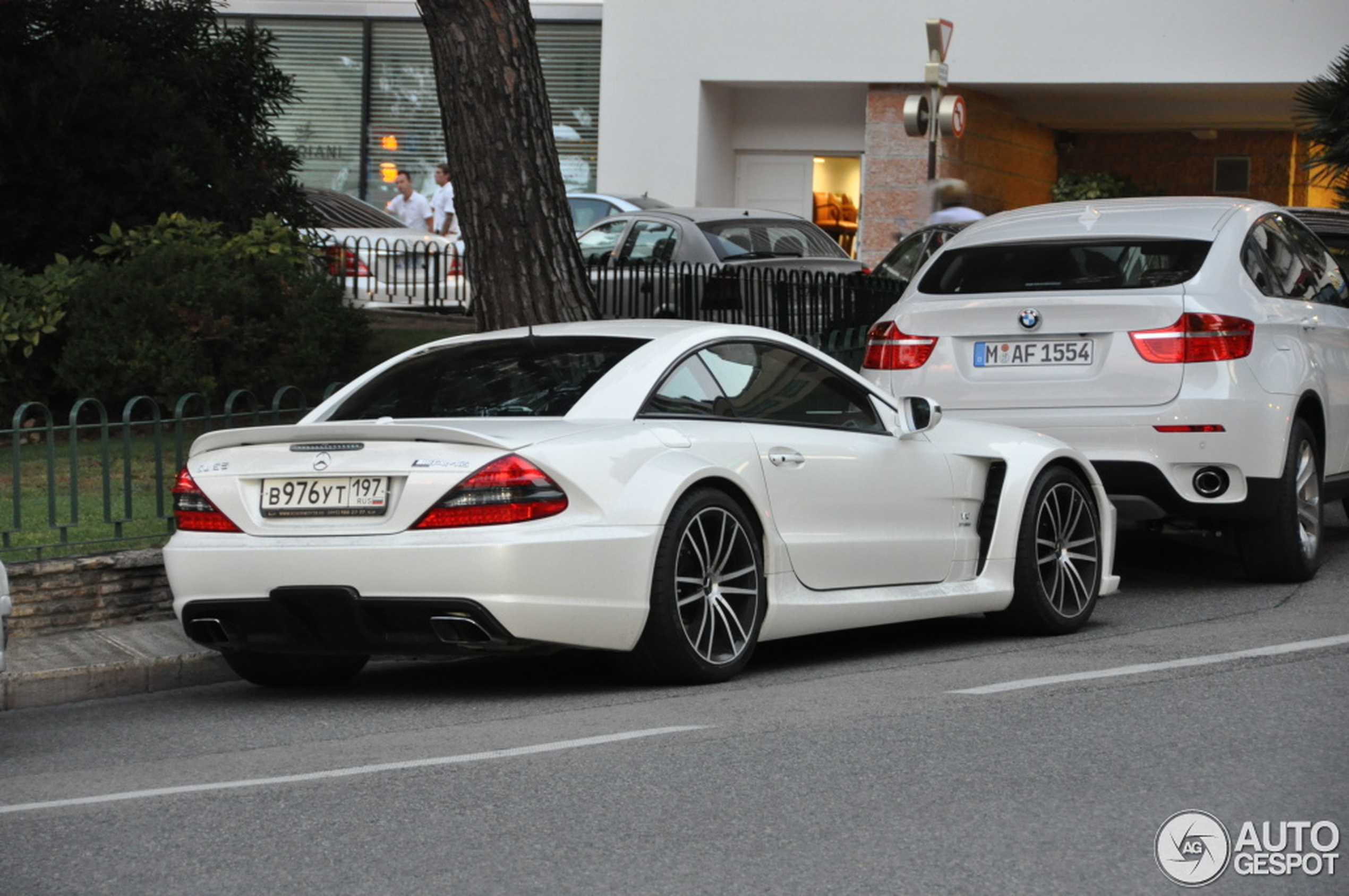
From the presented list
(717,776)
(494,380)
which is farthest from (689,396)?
(717,776)

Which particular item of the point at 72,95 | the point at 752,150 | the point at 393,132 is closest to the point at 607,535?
the point at 72,95

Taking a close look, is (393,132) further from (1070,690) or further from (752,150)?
(1070,690)

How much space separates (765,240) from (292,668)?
1277 cm

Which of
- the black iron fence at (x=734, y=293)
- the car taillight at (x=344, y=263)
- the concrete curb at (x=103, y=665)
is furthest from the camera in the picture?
the car taillight at (x=344, y=263)

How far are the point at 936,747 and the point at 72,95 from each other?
366 inches

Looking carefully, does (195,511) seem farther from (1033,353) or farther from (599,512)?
(1033,353)

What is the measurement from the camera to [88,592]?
27.6ft

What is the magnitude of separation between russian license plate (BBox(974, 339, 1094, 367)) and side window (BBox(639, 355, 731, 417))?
246 cm

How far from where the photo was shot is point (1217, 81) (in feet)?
91.1

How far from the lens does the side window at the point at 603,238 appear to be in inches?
828

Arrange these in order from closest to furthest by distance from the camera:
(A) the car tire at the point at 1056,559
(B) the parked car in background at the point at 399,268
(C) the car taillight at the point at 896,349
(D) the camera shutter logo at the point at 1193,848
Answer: (D) the camera shutter logo at the point at 1193,848, (A) the car tire at the point at 1056,559, (C) the car taillight at the point at 896,349, (B) the parked car in background at the point at 399,268

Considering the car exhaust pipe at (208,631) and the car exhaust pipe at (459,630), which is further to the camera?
the car exhaust pipe at (208,631)

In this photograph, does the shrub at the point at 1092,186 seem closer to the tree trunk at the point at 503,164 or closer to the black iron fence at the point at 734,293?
the black iron fence at the point at 734,293

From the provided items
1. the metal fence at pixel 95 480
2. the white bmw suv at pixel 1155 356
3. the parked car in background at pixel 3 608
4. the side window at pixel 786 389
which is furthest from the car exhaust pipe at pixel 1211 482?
the parked car in background at pixel 3 608
